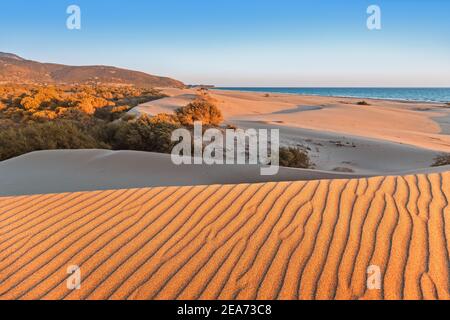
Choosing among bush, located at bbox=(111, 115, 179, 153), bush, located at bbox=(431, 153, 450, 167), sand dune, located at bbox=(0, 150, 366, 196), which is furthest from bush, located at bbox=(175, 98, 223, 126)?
bush, located at bbox=(431, 153, 450, 167)

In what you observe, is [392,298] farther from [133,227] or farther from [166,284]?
[133,227]

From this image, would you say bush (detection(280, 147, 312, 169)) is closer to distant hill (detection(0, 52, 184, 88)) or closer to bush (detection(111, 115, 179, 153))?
bush (detection(111, 115, 179, 153))

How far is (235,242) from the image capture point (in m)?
2.72

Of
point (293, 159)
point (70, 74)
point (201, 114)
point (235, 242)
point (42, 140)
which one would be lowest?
point (235, 242)

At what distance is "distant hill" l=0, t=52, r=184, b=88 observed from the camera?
58.5 meters

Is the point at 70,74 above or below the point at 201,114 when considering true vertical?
above

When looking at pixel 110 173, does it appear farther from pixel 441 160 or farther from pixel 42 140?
pixel 441 160

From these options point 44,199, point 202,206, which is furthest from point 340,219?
point 44,199

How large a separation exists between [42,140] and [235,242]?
6.56 metres

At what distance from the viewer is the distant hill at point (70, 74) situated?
192ft

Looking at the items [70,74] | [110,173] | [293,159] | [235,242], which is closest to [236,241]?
[235,242]

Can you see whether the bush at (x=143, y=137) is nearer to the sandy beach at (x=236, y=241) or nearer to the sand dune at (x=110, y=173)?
the sand dune at (x=110, y=173)

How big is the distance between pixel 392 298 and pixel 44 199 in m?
3.71

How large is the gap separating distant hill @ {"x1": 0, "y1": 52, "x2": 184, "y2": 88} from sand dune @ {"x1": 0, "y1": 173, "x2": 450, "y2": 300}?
56.7 metres
